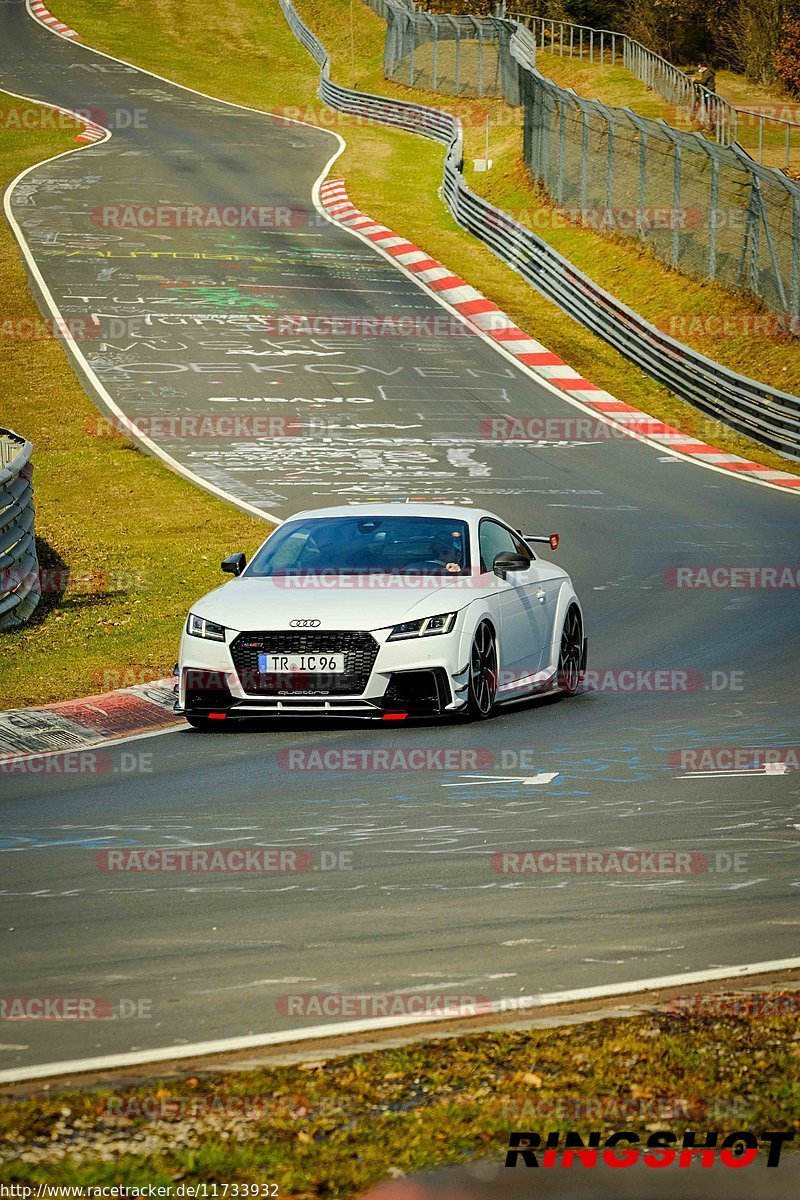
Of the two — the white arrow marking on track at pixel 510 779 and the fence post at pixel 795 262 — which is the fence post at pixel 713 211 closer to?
the fence post at pixel 795 262

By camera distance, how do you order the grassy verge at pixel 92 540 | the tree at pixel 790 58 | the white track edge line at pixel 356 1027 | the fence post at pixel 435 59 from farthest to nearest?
the fence post at pixel 435 59, the tree at pixel 790 58, the grassy verge at pixel 92 540, the white track edge line at pixel 356 1027

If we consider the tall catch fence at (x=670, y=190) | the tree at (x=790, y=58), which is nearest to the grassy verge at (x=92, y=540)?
the tall catch fence at (x=670, y=190)

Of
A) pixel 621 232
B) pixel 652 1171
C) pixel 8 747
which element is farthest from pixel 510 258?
pixel 652 1171

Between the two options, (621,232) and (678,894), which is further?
(621,232)

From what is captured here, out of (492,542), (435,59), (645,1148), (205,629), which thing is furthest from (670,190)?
(645,1148)

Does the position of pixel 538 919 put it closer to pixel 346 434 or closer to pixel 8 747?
pixel 8 747

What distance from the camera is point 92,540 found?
67.3 feet

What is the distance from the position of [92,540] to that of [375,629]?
9.97 meters

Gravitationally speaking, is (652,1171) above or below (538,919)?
above

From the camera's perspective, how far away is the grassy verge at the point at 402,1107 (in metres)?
4.49

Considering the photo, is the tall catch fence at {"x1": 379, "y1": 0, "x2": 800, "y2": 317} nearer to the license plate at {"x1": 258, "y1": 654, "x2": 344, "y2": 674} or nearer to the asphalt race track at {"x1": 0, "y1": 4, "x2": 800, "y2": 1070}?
the asphalt race track at {"x1": 0, "y1": 4, "x2": 800, "y2": 1070}

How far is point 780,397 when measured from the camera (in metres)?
27.2

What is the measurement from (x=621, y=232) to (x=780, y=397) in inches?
531

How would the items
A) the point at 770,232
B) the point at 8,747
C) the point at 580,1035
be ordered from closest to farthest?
the point at 580,1035 < the point at 8,747 < the point at 770,232
